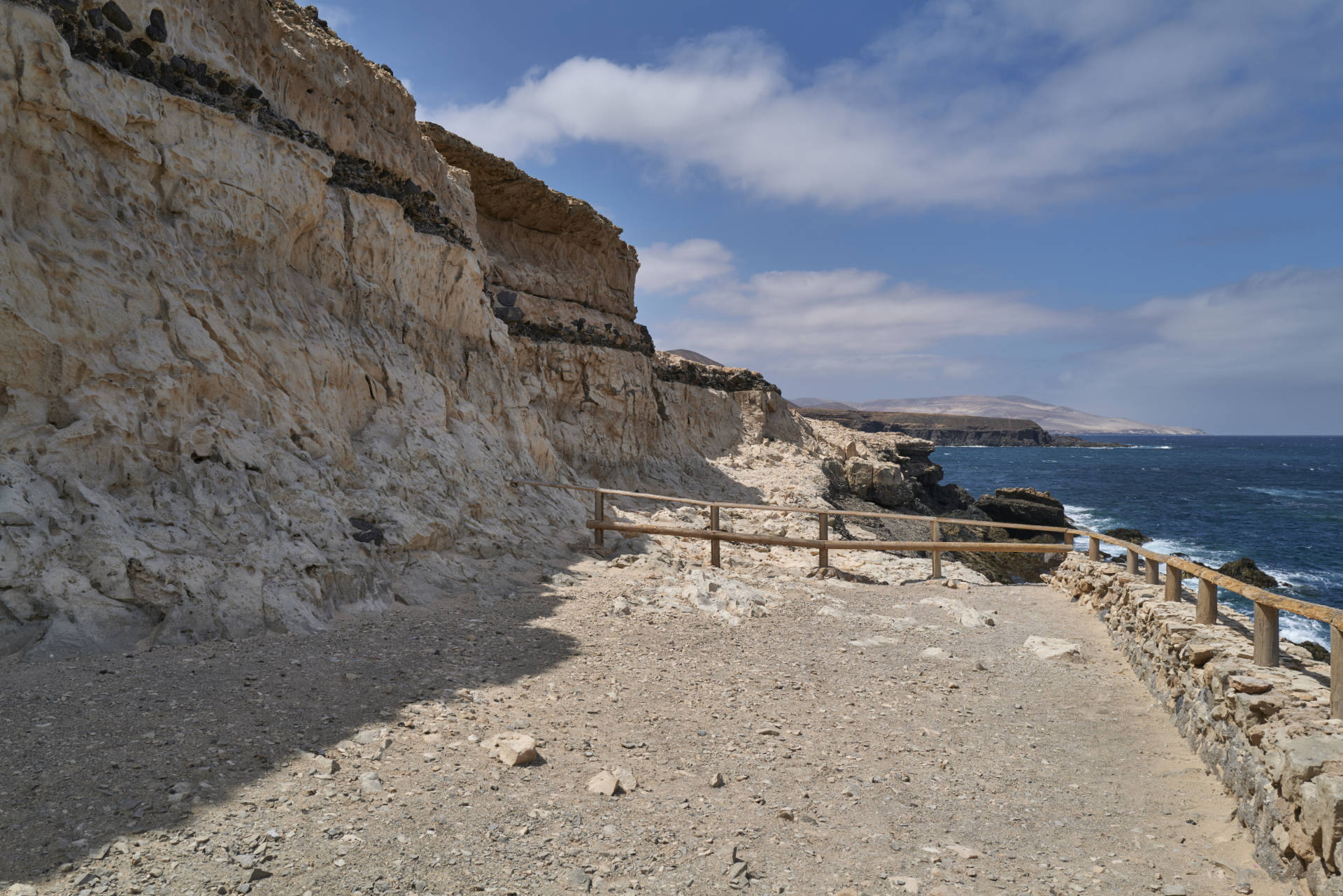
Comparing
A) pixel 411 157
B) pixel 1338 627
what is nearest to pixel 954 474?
pixel 411 157

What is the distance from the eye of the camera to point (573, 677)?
5.82 m

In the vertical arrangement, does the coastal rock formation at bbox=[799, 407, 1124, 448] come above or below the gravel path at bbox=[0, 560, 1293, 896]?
above

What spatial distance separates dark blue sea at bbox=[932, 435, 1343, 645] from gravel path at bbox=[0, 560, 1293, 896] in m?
16.2

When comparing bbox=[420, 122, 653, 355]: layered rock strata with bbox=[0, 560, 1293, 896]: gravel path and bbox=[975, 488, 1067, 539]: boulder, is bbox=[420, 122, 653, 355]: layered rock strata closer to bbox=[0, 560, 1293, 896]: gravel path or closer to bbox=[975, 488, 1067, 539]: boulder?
bbox=[0, 560, 1293, 896]: gravel path

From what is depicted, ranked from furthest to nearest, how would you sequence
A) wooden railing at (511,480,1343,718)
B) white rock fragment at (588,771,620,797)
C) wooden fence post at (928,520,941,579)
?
wooden fence post at (928,520,941,579), white rock fragment at (588,771,620,797), wooden railing at (511,480,1343,718)

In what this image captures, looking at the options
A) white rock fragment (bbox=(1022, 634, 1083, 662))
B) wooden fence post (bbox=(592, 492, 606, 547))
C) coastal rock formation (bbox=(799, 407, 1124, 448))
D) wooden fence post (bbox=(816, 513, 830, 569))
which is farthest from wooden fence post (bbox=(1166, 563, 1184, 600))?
coastal rock formation (bbox=(799, 407, 1124, 448))

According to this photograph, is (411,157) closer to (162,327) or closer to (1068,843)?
(162,327)

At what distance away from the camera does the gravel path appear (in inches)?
123

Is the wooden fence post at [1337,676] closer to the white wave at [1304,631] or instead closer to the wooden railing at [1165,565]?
the wooden railing at [1165,565]

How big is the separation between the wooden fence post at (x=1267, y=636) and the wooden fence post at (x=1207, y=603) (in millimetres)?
1011

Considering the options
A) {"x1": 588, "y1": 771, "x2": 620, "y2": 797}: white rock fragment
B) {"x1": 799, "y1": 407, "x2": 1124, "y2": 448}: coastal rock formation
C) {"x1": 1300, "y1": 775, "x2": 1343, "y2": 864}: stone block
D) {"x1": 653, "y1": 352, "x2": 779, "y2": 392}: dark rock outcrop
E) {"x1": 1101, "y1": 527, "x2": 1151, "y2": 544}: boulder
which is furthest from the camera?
{"x1": 799, "y1": 407, "x2": 1124, "y2": 448}: coastal rock formation

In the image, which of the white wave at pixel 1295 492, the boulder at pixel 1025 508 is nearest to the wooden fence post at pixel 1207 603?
the boulder at pixel 1025 508

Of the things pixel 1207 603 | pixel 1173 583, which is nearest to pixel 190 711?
pixel 1207 603

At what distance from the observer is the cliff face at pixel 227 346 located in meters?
5.75
